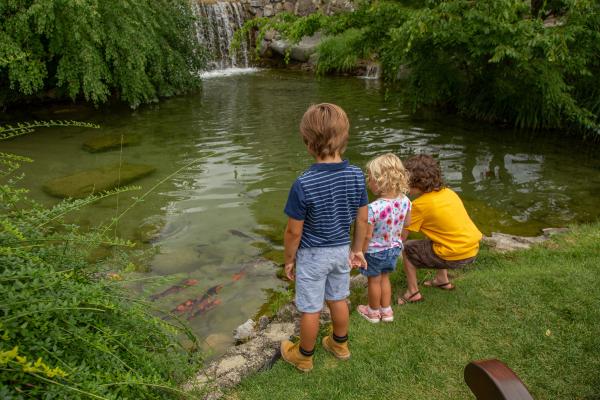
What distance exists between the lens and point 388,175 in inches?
130

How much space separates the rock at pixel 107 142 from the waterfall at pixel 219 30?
29.4 ft

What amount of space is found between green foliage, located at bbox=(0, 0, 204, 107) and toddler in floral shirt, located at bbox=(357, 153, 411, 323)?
7059 mm

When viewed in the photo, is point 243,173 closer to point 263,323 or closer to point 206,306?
point 206,306

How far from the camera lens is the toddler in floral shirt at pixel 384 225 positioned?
10.9 ft

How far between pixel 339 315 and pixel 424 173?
1287 millimetres

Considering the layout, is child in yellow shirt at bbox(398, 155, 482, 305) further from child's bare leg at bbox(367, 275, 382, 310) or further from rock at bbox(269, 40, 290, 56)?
rock at bbox(269, 40, 290, 56)

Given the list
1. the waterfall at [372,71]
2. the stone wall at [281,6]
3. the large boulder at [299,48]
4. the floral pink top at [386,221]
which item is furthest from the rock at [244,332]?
the stone wall at [281,6]

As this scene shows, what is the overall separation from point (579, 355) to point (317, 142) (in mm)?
2211

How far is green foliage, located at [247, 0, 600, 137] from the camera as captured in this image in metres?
7.14

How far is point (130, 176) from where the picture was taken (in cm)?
766

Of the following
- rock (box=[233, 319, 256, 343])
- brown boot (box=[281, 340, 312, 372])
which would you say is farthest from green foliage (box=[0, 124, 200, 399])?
rock (box=[233, 319, 256, 343])

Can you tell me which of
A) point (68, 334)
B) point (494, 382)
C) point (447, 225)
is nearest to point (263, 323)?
point (447, 225)

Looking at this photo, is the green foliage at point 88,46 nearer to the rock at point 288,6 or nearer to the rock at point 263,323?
the rock at point 263,323

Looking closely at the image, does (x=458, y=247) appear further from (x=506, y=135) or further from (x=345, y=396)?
(x=506, y=135)
